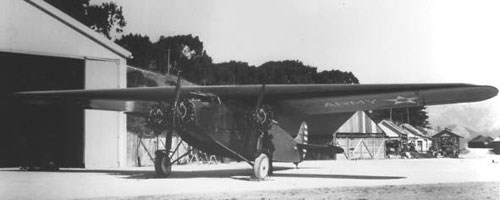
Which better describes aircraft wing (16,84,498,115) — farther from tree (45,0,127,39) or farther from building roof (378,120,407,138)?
building roof (378,120,407,138)

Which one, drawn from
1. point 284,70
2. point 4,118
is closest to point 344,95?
point 4,118

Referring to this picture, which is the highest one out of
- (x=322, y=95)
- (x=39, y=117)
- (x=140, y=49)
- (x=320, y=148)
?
(x=140, y=49)

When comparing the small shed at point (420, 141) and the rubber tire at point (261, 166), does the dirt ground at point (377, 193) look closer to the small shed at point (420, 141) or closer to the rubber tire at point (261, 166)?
the rubber tire at point (261, 166)

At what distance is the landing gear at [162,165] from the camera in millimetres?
16594

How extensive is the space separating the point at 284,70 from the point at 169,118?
5957 cm

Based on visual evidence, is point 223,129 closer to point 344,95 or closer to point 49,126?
point 344,95

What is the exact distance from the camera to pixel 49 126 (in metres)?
28.4

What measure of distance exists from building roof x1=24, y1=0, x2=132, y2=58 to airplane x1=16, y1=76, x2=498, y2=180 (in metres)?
4.34

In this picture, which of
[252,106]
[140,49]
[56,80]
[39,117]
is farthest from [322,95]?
[140,49]

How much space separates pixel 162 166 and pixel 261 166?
9.76ft

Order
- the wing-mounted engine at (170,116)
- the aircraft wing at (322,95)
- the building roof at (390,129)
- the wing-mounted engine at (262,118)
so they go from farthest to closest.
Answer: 1. the building roof at (390,129)
2. the wing-mounted engine at (262,118)
3. the aircraft wing at (322,95)
4. the wing-mounted engine at (170,116)

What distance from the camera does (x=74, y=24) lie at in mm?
22797

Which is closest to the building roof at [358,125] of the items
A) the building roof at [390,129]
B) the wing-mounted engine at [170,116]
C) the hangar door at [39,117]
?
the building roof at [390,129]

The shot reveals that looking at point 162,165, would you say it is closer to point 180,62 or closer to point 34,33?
point 34,33
